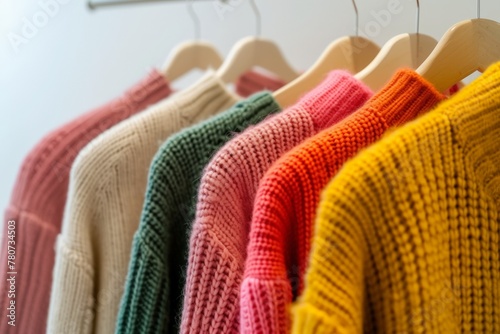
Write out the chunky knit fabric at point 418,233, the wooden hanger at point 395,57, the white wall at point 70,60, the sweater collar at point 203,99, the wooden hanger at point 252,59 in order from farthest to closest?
the white wall at point 70,60 → the wooden hanger at point 252,59 → the sweater collar at point 203,99 → the wooden hanger at point 395,57 → the chunky knit fabric at point 418,233

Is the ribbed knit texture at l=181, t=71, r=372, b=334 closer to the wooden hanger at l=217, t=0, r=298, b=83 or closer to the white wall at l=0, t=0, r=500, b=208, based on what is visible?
the wooden hanger at l=217, t=0, r=298, b=83

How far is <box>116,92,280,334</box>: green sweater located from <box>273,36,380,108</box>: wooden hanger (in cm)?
6

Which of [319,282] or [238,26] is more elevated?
[238,26]

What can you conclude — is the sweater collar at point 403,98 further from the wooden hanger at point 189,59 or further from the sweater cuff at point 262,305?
the wooden hanger at point 189,59

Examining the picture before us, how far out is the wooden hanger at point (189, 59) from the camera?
0.87m

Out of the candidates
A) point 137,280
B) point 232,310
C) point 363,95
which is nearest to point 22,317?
point 137,280

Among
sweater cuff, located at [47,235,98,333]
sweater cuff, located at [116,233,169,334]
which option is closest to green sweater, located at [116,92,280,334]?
sweater cuff, located at [116,233,169,334]

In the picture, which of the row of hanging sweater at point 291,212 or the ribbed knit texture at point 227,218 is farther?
the ribbed knit texture at point 227,218

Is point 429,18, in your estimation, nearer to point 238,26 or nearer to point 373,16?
point 373,16

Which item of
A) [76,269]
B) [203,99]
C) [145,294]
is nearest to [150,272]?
[145,294]

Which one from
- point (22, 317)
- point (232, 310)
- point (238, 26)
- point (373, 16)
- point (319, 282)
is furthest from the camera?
point (238, 26)

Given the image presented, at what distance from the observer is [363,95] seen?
0.57 m

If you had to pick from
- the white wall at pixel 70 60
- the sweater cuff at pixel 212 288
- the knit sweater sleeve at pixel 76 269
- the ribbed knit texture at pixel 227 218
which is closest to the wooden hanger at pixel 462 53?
the ribbed knit texture at pixel 227 218

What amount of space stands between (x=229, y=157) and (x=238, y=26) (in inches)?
27.8
